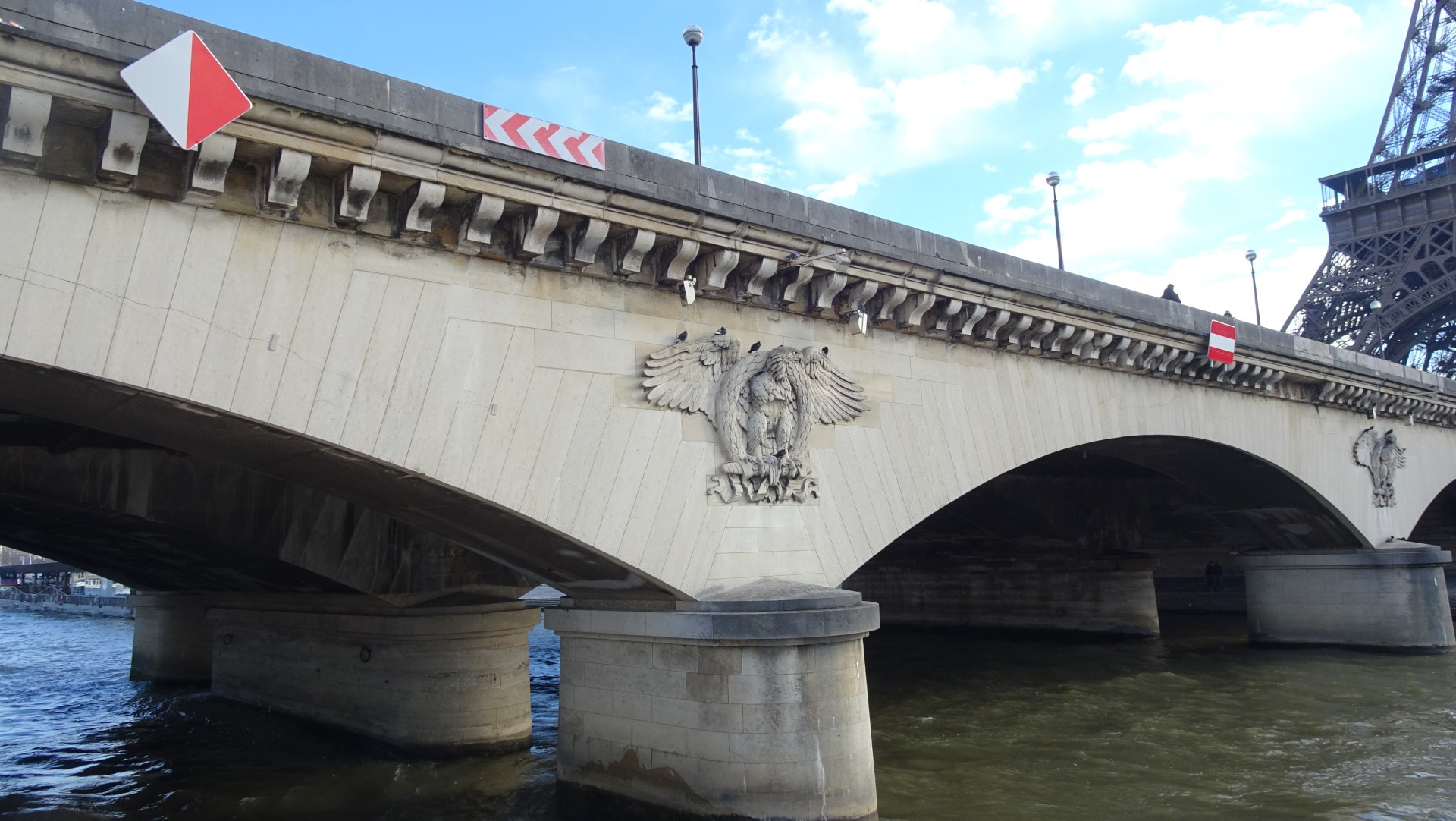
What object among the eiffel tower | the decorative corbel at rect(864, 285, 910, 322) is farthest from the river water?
the eiffel tower

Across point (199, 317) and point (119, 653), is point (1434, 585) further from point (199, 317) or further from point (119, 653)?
point (119, 653)

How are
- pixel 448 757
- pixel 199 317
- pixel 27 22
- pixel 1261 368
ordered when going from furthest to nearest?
1. pixel 1261 368
2. pixel 448 757
3. pixel 199 317
4. pixel 27 22

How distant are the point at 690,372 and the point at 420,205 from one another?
3.45 meters

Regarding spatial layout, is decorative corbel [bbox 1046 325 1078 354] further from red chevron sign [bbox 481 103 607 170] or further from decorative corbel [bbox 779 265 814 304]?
red chevron sign [bbox 481 103 607 170]

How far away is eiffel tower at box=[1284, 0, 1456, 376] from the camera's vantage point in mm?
48875

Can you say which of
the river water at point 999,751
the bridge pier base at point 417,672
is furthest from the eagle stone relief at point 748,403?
the bridge pier base at point 417,672

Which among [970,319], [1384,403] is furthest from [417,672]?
[1384,403]

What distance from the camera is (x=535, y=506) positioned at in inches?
369

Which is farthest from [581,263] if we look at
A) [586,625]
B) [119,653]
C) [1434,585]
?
[119,653]

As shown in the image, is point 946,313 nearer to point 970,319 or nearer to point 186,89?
point 970,319

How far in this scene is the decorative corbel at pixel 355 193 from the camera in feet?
26.2

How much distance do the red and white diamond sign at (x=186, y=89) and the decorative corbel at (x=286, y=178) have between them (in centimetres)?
51

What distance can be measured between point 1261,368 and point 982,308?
9952mm

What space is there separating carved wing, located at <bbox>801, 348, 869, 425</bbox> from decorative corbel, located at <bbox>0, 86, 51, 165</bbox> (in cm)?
742
